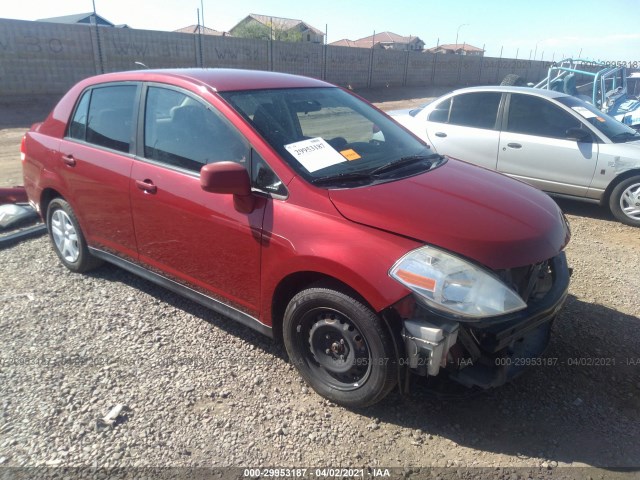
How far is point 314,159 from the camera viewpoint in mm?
2877

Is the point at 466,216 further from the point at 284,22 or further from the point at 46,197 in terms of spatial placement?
the point at 284,22

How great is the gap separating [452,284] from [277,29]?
178ft

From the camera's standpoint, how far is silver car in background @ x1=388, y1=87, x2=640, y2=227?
590 cm

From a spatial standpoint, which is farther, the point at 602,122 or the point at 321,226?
the point at 602,122

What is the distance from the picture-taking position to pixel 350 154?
311cm

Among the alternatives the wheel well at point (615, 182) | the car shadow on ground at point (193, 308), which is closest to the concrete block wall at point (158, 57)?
the car shadow on ground at point (193, 308)

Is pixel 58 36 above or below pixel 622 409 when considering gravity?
above

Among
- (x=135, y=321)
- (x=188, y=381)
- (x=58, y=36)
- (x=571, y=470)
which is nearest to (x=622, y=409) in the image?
(x=571, y=470)

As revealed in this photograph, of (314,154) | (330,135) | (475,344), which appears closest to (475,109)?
(330,135)

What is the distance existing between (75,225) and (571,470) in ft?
12.9

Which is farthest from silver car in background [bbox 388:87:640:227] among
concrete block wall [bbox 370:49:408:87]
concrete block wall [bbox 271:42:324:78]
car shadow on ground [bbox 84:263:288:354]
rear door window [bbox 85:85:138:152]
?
concrete block wall [bbox 370:49:408:87]

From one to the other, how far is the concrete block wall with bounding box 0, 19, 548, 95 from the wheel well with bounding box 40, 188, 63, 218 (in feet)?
48.8

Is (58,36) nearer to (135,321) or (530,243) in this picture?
(135,321)

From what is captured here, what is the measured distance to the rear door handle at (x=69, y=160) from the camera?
3904 millimetres
